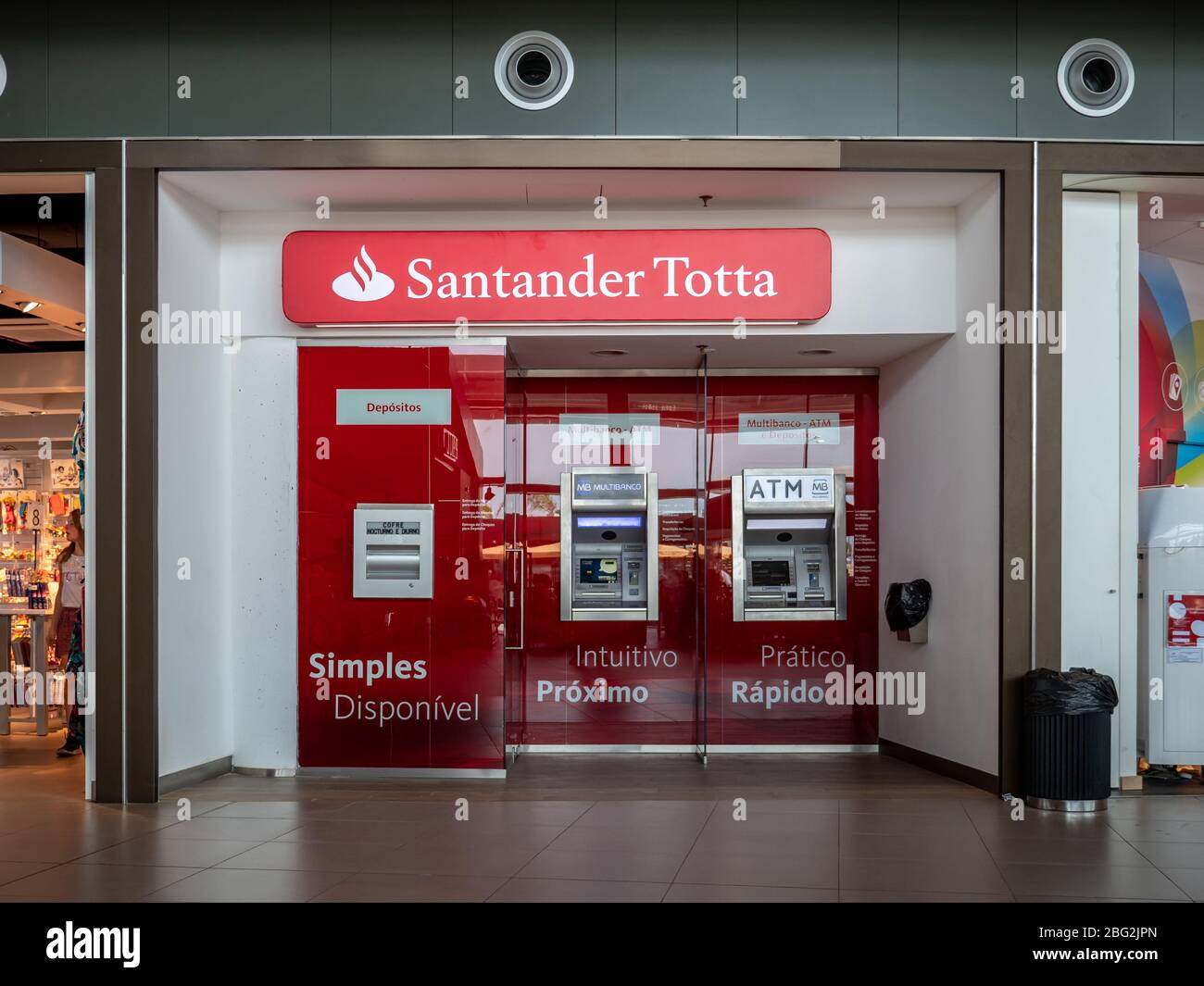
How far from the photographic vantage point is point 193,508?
232 inches

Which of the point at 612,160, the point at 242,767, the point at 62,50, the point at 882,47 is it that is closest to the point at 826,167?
the point at 882,47

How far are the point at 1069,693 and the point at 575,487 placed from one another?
309cm

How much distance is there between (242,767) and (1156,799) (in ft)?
15.5

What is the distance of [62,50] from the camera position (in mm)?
5562

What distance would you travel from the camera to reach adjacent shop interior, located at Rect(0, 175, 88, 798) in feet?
20.6

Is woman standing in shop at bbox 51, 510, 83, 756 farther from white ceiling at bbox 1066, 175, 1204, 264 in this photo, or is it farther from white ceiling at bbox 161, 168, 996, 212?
white ceiling at bbox 1066, 175, 1204, 264

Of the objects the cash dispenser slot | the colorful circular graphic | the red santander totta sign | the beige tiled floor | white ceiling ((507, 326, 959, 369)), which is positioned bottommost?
the beige tiled floor

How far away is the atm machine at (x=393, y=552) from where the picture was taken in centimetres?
614

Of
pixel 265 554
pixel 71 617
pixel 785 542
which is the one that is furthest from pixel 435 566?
pixel 71 617

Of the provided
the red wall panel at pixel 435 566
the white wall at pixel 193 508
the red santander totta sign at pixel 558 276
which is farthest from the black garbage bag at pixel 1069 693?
the white wall at pixel 193 508

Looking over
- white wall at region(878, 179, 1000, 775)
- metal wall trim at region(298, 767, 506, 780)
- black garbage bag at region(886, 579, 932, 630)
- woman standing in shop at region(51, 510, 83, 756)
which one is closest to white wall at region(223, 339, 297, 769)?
metal wall trim at region(298, 767, 506, 780)

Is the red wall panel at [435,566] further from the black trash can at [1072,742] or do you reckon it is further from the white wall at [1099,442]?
the white wall at [1099,442]

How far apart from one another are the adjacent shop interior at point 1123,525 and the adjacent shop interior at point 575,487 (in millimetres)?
455

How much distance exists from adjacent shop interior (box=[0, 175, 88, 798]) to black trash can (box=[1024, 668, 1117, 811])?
468 centimetres
